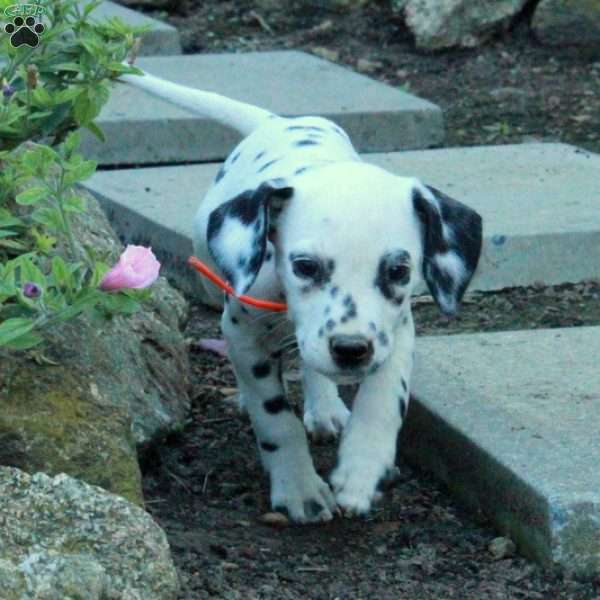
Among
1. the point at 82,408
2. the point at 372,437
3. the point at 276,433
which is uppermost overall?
the point at 82,408

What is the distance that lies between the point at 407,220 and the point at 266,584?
2.83 feet

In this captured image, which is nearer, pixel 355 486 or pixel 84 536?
pixel 84 536

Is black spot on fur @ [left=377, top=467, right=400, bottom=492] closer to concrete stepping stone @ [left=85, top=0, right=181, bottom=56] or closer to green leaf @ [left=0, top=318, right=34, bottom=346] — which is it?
green leaf @ [left=0, top=318, right=34, bottom=346]

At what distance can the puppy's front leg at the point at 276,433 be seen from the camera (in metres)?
4.08

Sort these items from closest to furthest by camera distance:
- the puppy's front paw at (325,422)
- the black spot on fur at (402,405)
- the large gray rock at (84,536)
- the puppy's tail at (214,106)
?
the large gray rock at (84,536)
the black spot on fur at (402,405)
the puppy's front paw at (325,422)
the puppy's tail at (214,106)

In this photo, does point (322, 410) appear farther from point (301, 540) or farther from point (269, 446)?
point (301, 540)

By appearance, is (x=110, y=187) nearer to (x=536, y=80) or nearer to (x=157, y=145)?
(x=157, y=145)

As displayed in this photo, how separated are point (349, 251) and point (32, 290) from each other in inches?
28.1

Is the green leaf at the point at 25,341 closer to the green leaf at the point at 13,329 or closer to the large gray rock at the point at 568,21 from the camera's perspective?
the green leaf at the point at 13,329

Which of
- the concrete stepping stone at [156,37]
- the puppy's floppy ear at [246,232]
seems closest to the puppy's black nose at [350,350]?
the puppy's floppy ear at [246,232]

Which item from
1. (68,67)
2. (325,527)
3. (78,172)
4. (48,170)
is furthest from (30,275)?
(325,527)

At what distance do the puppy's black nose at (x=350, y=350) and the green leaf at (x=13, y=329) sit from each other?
67 cm

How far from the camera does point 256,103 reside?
24.5 feet

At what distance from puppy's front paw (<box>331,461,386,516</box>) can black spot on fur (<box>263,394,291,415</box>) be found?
31cm
